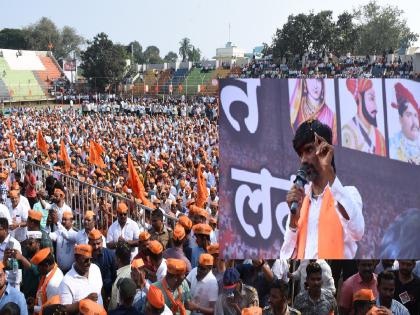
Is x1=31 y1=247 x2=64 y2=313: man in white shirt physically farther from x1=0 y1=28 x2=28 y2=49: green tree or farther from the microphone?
x1=0 y1=28 x2=28 y2=49: green tree

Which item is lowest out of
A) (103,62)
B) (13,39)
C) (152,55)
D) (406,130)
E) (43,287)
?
(43,287)

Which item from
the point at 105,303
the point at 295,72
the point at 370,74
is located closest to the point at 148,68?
the point at 295,72

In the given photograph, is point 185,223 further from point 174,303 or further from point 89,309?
point 89,309

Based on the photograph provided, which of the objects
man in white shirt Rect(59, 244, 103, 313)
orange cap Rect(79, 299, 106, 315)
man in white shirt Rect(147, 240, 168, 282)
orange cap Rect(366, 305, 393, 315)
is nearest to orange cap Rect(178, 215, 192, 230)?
man in white shirt Rect(147, 240, 168, 282)

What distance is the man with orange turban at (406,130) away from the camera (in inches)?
125

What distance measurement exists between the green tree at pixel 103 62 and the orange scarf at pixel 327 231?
1613 inches

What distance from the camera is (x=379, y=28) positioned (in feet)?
166

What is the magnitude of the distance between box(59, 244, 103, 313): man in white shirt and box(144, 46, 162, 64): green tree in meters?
81.6

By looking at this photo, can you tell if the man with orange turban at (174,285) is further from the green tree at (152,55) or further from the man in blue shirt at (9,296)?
the green tree at (152,55)

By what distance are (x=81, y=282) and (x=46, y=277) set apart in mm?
324

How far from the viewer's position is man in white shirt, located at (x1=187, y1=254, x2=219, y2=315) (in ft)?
13.4

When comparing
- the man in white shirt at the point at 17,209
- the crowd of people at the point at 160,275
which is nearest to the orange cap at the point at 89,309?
the crowd of people at the point at 160,275

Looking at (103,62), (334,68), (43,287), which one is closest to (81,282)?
(43,287)

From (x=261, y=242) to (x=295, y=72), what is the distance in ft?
117
